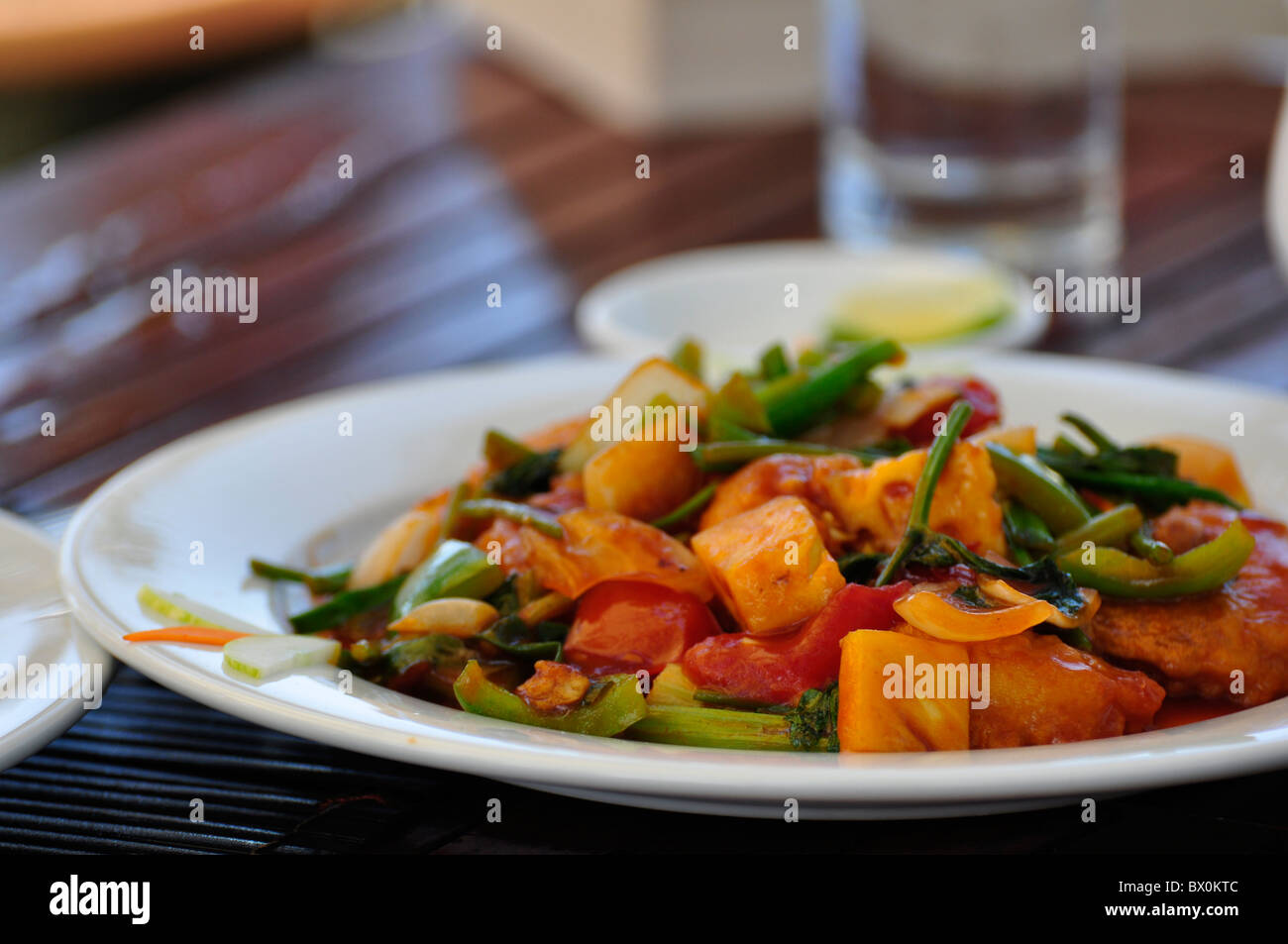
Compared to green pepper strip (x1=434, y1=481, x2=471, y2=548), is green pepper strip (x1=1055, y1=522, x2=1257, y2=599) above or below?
below

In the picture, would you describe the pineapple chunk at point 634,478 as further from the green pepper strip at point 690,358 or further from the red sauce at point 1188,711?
the red sauce at point 1188,711

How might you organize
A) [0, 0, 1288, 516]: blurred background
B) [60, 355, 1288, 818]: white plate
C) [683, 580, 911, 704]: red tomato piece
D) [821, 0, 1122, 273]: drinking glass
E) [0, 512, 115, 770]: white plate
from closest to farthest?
1. [60, 355, 1288, 818]: white plate
2. [0, 512, 115, 770]: white plate
3. [683, 580, 911, 704]: red tomato piece
4. [0, 0, 1288, 516]: blurred background
5. [821, 0, 1122, 273]: drinking glass

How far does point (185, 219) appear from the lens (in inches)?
138

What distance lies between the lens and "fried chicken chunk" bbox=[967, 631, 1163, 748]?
1.26 metres

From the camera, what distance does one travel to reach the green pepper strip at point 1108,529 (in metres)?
1.48

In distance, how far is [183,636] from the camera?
1354mm

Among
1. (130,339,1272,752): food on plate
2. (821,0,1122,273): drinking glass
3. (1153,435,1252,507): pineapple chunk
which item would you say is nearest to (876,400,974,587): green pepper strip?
(130,339,1272,752): food on plate

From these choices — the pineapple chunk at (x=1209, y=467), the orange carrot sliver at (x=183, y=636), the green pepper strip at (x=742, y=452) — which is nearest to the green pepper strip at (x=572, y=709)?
the orange carrot sliver at (x=183, y=636)

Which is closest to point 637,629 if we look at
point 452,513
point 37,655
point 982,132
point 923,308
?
point 452,513

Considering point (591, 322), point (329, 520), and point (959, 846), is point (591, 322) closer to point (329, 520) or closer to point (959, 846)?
point (329, 520)

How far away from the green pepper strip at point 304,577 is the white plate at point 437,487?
21 millimetres

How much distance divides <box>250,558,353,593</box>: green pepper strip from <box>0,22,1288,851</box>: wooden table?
0.19m

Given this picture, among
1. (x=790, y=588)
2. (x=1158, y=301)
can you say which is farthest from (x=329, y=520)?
(x=1158, y=301)

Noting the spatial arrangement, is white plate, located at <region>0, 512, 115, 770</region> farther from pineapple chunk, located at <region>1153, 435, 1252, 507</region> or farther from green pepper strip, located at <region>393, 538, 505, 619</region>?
pineapple chunk, located at <region>1153, 435, 1252, 507</region>
